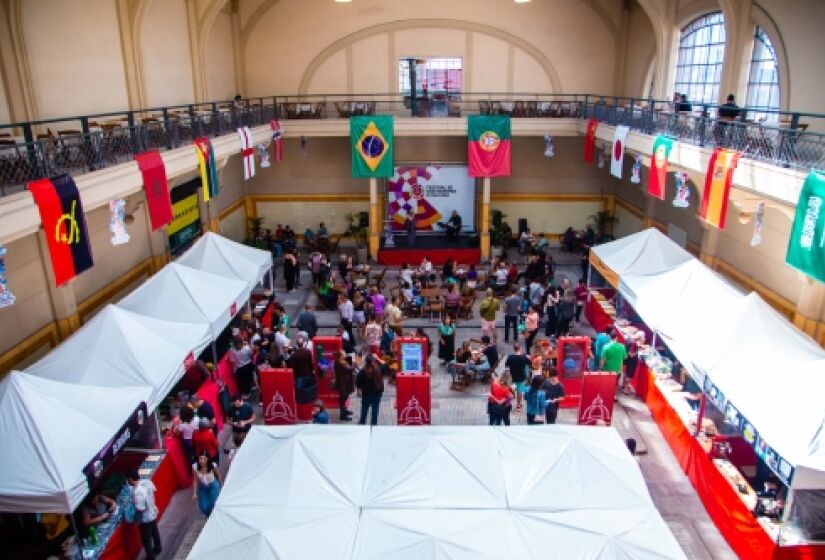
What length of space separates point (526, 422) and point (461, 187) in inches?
533

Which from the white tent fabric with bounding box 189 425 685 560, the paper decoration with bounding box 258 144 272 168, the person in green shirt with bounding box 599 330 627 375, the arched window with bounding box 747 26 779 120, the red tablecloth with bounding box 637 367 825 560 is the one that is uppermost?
the arched window with bounding box 747 26 779 120

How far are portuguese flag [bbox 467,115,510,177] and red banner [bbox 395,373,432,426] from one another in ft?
35.9

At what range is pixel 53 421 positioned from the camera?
793 centimetres

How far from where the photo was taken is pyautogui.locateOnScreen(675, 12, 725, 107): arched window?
16297mm

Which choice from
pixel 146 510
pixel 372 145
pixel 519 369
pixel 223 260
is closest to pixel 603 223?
pixel 372 145

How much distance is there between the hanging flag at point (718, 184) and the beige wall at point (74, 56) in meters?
13.0

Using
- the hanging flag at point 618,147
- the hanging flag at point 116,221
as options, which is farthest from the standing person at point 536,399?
the hanging flag at point 618,147

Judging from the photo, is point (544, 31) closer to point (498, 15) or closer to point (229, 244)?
point (498, 15)

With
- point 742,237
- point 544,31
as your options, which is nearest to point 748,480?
point 742,237

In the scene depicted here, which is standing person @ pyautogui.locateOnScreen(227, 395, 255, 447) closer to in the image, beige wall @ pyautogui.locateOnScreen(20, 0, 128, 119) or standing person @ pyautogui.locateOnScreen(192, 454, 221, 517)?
standing person @ pyautogui.locateOnScreen(192, 454, 221, 517)

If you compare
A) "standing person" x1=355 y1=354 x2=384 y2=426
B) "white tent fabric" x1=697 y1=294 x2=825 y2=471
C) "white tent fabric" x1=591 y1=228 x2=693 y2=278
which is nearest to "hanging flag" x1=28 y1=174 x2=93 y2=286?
"standing person" x1=355 y1=354 x2=384 y2=426

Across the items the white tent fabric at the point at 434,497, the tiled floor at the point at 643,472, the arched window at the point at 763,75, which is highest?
the arched window at the point at 763,75

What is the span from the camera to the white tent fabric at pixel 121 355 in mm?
9430

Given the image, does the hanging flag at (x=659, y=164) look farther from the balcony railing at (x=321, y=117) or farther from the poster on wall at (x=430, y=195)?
the poster on wall at (x=430, y=195)
